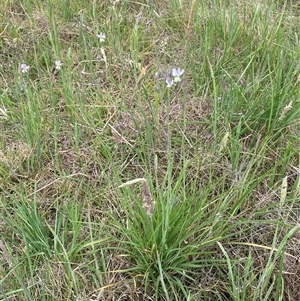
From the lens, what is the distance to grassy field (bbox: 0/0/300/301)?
129 cm

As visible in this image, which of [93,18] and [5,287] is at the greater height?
[93,18]

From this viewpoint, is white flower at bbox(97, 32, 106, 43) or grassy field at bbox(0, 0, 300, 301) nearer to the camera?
grassy field at bbox(0, 0, 300, 301)

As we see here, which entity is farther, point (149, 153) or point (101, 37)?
point (101, 37)

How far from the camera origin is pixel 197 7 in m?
2.18

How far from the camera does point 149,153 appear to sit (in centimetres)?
168

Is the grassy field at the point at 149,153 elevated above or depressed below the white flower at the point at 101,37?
below

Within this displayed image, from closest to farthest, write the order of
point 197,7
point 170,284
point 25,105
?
point 170,284, point 25,105, point 197,7

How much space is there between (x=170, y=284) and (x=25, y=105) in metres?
0.97

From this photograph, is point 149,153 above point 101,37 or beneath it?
beneath

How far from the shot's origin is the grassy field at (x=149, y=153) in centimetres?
129

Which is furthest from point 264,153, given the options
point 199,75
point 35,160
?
point 35,160

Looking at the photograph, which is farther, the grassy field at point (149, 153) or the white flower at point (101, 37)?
the white flower at point (101, 37)

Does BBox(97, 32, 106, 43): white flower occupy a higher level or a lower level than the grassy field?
higher

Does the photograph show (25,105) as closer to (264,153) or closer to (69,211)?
(69,211)
